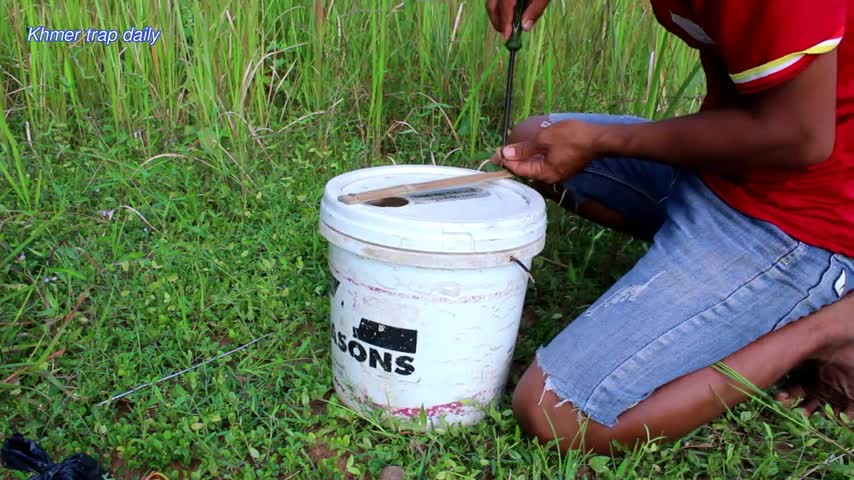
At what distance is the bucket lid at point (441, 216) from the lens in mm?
1213

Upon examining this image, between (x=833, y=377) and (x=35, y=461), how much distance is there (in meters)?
1.54

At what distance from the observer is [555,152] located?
4.64 ft

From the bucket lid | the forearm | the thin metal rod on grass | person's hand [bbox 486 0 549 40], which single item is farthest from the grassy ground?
the forearm

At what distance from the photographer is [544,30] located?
2166 millimetres

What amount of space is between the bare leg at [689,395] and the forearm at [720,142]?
37cm

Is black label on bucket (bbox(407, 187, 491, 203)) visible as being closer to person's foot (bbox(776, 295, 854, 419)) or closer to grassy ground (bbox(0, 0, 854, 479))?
grassy ground (bbox(0, 0, 854, 479))

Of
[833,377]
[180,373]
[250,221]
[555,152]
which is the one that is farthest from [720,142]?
[250,221]

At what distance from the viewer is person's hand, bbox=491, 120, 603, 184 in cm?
139

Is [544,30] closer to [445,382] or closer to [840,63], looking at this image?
[840,63]

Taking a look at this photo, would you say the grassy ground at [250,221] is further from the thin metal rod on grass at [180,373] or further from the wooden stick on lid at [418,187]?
the wooden stick on lid at [418,187]

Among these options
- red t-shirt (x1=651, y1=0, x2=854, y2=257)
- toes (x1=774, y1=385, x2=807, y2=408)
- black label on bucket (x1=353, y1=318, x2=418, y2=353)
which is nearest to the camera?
red t-shirt (x1=651, y1=0, x2=854, y2=257)

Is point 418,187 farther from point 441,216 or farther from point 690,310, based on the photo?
point 690,310

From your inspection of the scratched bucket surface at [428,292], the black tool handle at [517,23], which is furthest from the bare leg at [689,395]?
the black tool handle at [517,23]

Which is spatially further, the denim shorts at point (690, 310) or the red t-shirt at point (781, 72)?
the denim shorts at point (690, 310)
